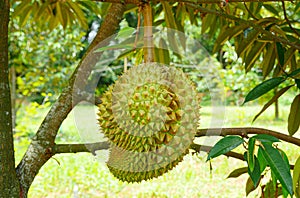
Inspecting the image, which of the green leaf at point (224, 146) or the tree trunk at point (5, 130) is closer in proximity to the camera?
the green leaf at point (224, 146)

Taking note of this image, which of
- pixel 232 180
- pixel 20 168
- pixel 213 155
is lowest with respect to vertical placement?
pixel 232 180

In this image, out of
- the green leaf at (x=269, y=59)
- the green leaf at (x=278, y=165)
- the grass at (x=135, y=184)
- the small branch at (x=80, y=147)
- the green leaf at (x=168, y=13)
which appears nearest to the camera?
the green leaf at (x=278, y=165)

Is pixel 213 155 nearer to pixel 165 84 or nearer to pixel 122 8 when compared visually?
pixel 165 84

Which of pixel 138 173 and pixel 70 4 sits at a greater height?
pixel 70 4

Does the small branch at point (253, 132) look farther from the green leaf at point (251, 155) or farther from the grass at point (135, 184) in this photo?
the grass at point (135, 184)

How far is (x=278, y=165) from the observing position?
1.55 feet

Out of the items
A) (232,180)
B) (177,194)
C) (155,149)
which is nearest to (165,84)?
(155,149)

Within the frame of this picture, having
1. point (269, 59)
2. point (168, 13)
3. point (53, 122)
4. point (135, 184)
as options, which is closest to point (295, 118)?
point (269, 59)

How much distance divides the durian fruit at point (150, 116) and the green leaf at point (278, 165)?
0.37 feet

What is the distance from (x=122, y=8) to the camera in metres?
0.85

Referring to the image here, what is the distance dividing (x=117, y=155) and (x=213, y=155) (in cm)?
18

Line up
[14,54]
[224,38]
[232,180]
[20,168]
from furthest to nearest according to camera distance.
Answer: [14,54] → [232,180] → [224,38] → [20,168]

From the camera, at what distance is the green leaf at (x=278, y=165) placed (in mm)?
451

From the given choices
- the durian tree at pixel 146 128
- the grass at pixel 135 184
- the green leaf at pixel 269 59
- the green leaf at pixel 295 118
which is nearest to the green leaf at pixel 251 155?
the durian tree at pixel 146 128
